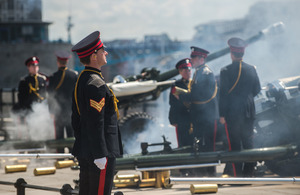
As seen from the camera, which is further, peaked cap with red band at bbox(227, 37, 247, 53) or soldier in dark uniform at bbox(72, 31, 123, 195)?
peaked cap with red band at bbox(227, 37, 247, 53)

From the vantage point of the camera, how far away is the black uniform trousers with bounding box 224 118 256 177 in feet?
24.9

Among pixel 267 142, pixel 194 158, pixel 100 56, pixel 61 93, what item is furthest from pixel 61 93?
pixel 100 56

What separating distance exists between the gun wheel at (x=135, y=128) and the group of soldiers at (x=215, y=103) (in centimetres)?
168

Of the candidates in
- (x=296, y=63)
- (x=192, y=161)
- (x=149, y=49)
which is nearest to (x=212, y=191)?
(x=192, y=161)

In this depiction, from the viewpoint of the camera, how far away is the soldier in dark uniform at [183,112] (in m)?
8.56

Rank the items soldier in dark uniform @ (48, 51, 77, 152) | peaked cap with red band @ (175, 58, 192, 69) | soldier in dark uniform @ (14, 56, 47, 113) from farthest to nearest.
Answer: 1. soldier in dark uniform @ (14, 56, 47, 113)
2. soldier in dark uniform @ (48, 51, 77, 152)
3. peaked cap with red band @ (175, 58, 192, 69)

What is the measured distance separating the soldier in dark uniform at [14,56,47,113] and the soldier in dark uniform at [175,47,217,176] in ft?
11.0

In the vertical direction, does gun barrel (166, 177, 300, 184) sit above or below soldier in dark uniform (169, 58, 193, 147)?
below

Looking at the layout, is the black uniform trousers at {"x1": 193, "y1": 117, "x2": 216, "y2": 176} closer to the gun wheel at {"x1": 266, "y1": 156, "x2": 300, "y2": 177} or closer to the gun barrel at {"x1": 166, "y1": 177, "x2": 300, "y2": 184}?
the gun wheel at {"x1": 266, "y1": 156, "x2": 300, "y2": 177}

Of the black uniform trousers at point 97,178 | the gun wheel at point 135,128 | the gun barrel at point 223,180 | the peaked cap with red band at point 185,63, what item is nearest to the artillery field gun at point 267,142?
the gun wheel at point 135,128

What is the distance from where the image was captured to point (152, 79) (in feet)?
33.9

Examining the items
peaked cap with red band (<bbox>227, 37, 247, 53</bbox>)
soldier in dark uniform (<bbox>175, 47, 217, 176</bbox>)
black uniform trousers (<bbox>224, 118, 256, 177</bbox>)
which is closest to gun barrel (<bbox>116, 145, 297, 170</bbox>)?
black uniform trousers (<bbox>224, 118, 256, 177</bbox>)

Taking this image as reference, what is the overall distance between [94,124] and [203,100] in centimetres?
377

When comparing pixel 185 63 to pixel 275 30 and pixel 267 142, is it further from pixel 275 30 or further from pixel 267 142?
pixel 275 30
